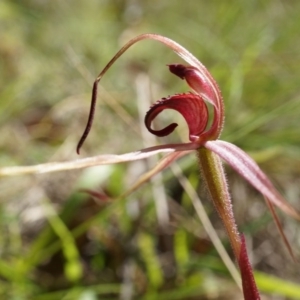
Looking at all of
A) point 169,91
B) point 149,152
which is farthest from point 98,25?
point 149,152

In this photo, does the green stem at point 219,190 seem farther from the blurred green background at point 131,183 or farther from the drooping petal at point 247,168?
the blurred green background at point 131,183

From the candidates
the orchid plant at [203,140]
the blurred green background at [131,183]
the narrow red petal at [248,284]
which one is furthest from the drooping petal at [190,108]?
the blurred green background at [131,183]

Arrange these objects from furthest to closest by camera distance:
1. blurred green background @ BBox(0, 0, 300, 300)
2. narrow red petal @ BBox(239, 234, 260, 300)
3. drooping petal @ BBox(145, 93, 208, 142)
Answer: blurred green background @ BBox(0, 0, 300, 300) → drooping petal @ BBox(145, 93, 208, 142) → narrow red petal @ BBox(239, 234, 260, 300)

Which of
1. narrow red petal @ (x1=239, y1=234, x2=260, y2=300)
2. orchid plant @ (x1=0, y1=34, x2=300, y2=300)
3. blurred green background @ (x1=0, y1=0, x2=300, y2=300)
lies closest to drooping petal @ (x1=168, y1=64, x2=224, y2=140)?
orchid plant @ (x1=0, y1=34, x2=300, y2=300)

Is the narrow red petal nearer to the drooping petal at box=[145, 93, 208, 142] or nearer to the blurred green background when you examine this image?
the drooping petal at box=[145, 93, 208, 142]

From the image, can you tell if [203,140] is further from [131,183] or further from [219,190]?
[131,183]

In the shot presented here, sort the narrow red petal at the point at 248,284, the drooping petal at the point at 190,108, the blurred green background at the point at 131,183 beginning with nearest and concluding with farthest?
the narrow red petal at the point at 248,284, the drooping petal at the point at 190,108, the blurred green background at the point at 131,183

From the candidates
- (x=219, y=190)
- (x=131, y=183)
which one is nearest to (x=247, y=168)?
(x=219, y=190)
